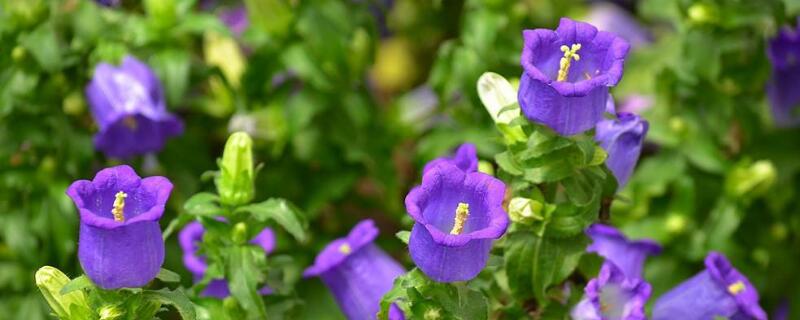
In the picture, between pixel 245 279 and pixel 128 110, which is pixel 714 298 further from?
pixel 128 110

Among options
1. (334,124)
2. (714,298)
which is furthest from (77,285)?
(334,124)

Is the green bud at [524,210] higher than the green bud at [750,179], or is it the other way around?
the green bud at [524,210]

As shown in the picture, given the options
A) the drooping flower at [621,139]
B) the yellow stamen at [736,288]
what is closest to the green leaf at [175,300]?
the drooping flower at [621,139]

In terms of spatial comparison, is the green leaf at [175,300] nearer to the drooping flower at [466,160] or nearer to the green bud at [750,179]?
the drooping flower at [466,160]

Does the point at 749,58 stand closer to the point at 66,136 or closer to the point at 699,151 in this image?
the point at 699,151

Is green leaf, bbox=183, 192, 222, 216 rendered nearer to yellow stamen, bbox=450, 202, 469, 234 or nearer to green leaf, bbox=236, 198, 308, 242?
green leaf, bbox=236, 198, 308, 242

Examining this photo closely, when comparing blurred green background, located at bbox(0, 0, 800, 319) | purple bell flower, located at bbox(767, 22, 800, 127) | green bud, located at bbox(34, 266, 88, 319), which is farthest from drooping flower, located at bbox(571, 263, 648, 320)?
purple bell flower, located at bbox(767, 22, 800, 127)
